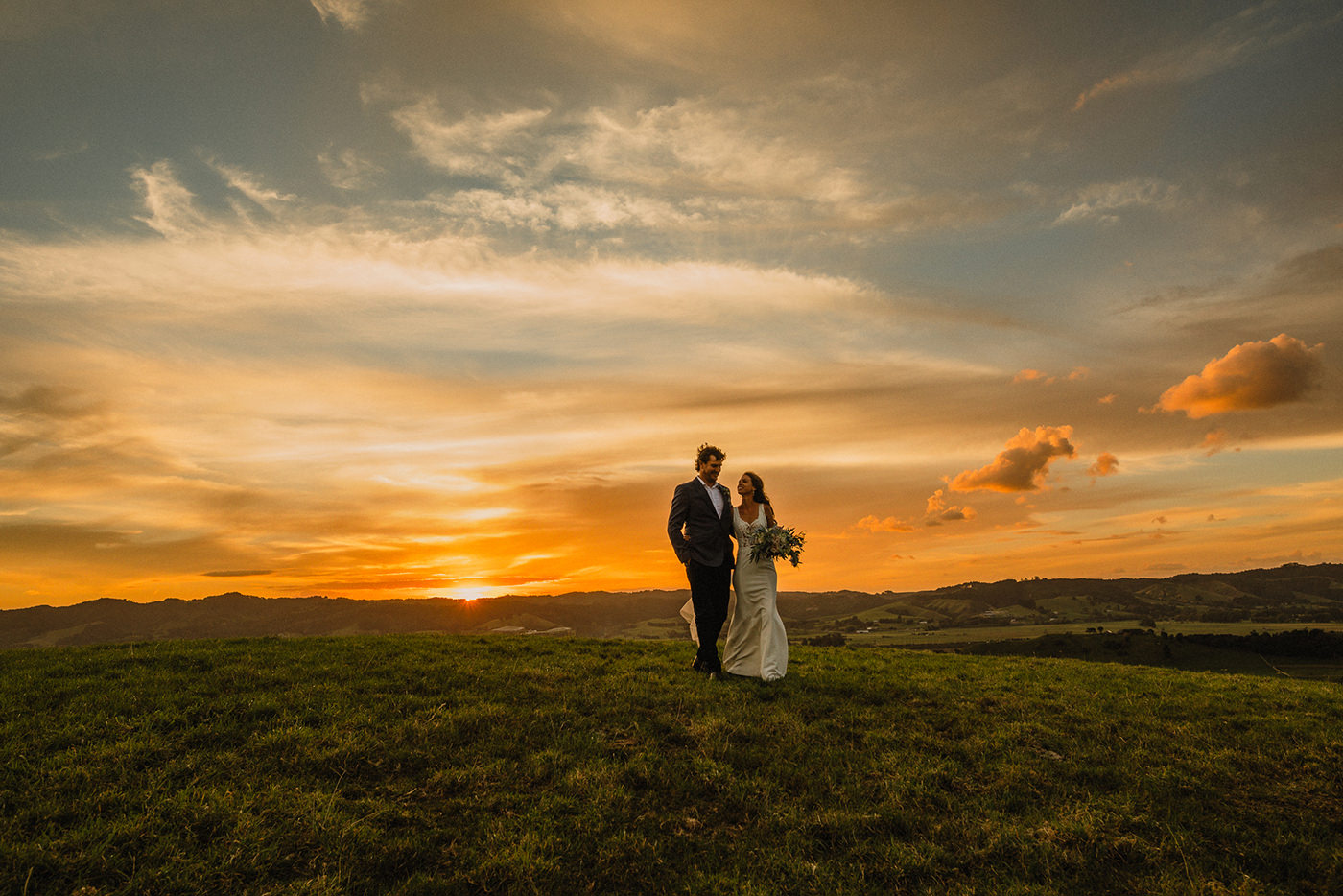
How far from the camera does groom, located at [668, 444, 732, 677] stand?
41.8 feet

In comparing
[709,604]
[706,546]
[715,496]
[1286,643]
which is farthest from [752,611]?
[1286,643]

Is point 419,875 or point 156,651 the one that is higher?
point 156,651

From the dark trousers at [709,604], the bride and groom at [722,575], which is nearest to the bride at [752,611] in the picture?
the bride and groom at [722,575]

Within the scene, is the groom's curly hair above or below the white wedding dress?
above

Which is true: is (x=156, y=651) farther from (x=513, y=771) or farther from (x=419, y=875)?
(x=419, y=875)

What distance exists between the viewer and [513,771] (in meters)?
7.88

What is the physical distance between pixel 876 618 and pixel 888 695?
194898mm

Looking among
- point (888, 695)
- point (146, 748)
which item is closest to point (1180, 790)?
point (888, 695)

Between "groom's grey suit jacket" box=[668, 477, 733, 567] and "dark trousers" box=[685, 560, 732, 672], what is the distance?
0.22 m

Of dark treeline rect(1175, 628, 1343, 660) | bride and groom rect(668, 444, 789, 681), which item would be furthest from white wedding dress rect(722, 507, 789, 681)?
dark treeline rect(1175, 628, 1343, 660)

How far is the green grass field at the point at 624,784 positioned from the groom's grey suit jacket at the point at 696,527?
2.58 m

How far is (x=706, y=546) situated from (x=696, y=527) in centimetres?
45

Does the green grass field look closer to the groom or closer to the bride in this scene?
the bride

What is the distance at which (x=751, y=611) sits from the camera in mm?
12875
